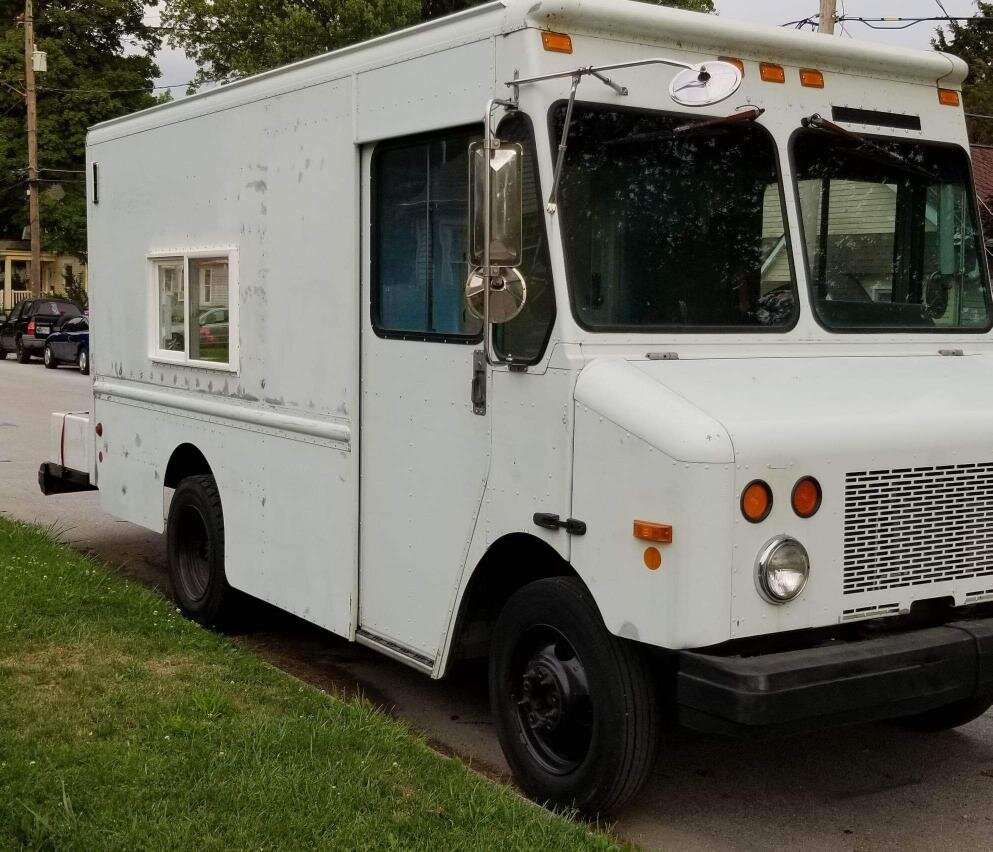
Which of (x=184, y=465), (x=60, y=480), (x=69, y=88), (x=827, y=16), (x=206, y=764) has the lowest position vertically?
(x=206, y=764)

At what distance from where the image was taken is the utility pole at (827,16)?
1584cm

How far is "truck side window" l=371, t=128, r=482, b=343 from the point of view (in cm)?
500

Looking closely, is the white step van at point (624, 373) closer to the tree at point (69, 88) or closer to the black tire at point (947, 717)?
the black tire at point (947, 717)

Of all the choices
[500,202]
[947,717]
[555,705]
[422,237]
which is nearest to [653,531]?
[555,705]

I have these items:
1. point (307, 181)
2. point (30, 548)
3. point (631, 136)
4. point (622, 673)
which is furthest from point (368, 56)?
point (30, 548)

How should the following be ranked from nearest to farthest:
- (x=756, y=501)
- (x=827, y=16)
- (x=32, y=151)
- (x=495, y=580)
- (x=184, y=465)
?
(x=756, y=501) < (x=495, y=580) < (x=184, y=465) < (x=827, y=16) < (x=32, y=151)

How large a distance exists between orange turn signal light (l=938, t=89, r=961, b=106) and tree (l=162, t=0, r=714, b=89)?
27920 mm

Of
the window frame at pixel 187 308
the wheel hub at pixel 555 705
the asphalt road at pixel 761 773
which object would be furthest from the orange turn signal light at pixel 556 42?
the asphalt road at pixel 761 773

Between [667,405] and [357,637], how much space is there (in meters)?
2.13

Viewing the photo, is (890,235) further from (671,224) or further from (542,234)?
(542,234)

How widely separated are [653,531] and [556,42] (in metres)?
1.72

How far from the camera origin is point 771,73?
4.96 m

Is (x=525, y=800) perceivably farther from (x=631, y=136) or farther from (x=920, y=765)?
(x=631, y=136)

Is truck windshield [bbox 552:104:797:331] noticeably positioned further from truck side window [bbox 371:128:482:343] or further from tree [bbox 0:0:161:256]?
tree [bbox 0:0:161:256]
